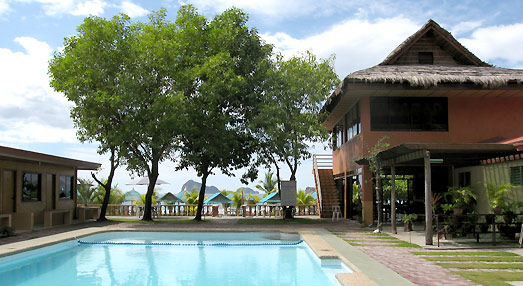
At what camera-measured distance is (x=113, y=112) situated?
1900cm

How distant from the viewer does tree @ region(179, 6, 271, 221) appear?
18.6m

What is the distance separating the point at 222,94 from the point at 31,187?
27.1ft

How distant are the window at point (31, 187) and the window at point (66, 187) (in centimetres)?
198

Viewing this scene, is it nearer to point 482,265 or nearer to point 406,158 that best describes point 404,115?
point 406,158

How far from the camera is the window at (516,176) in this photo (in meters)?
12.3

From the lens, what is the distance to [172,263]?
435 inches

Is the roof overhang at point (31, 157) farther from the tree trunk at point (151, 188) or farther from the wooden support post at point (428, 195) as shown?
the wooden support post at point (428, 195)

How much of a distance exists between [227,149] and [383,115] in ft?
20.6

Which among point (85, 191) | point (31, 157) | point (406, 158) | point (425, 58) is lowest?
point (85, 191)

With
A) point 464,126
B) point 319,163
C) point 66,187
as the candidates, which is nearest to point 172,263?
point 464,126

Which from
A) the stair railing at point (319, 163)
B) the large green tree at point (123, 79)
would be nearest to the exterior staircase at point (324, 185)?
the stair railing at point (319, 163)

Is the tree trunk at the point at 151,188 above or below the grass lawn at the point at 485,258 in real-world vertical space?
above

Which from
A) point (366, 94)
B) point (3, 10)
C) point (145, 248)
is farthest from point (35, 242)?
point (366, 94)

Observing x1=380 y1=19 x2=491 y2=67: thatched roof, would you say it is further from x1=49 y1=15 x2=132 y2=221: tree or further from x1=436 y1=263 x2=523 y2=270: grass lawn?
x1=436 y1=263 x2=523 y2=270: grass lawn
